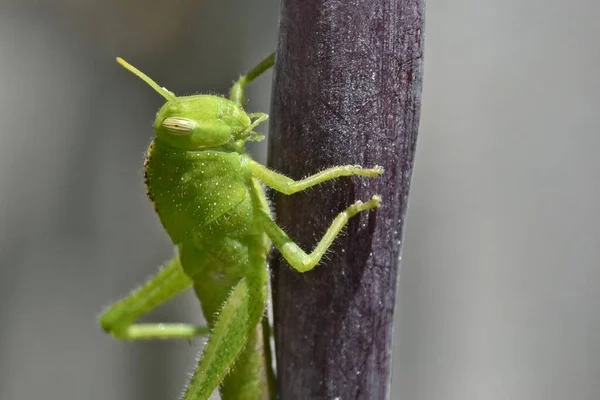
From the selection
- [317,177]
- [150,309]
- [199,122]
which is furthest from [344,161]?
[150,309]

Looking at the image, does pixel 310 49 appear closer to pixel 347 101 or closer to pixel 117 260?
pixel 347 101

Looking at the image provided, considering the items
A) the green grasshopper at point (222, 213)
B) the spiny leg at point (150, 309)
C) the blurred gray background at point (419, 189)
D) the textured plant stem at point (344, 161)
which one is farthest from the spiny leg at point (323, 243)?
the blurred gray background at point (419, 189)

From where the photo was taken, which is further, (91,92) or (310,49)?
(91,92)

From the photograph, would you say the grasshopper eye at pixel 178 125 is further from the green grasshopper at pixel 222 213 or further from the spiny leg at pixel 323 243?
→ the spiny leg at pixel 323 243

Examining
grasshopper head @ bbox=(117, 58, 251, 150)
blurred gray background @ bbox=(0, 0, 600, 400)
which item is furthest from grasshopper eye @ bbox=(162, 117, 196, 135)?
blurred gray background @ bbox=(0, 0, 600, 400)

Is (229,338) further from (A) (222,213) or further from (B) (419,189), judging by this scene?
(B) (419,189)

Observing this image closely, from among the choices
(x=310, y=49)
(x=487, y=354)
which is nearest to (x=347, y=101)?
(x=310, y=49)
